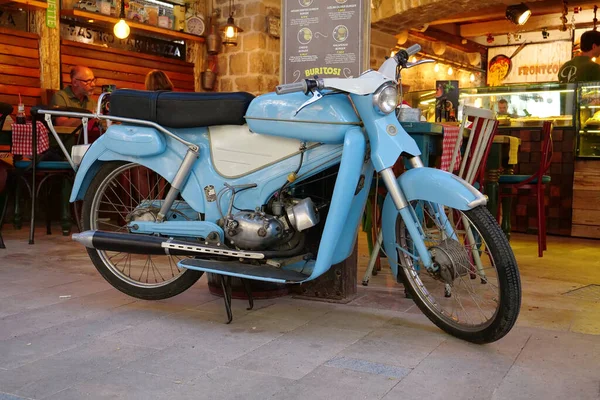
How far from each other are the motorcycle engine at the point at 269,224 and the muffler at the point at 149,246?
56 millimetres

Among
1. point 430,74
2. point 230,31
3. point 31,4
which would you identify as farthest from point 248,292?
point 430,74

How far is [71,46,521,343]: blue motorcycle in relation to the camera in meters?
2.66

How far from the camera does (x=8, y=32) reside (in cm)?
752

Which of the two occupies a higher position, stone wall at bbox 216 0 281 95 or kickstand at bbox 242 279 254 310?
stone wall at bbox 216 0 281 95

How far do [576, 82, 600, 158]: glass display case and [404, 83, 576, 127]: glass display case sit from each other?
0.07 metres

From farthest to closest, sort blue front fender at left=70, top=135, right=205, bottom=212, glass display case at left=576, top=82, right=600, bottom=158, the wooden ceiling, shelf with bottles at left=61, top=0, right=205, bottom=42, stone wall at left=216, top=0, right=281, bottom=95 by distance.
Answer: the wooden ceiling
stone wall at left=216, top=0, right=281, bottom=95
shelf with bottles at left=61, top=0, right=205, bottom=42
glass display case at left=576, top=82, right=600, bottom=158
blue front fender at left=70, top=135, right=205, bottom=212

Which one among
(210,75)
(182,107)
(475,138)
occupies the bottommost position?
(475,138)

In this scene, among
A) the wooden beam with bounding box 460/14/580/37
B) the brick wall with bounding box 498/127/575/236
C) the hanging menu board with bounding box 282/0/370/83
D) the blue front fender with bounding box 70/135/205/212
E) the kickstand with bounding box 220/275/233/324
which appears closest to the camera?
the kickstand with bounding box 220/275/233/324

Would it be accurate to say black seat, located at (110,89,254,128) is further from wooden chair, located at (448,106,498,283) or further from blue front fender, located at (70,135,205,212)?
wooden chair, located at (448,106,498,283)

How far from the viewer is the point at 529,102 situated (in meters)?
6.66

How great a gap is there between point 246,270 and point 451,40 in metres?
11.7

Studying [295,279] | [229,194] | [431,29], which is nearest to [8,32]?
[229,194]

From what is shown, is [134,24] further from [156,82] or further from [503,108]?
[503,108]

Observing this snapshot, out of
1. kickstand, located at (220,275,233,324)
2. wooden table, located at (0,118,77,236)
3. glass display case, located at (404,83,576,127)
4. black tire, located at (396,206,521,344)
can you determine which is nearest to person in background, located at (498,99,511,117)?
glass display case, located at (404,83,576,127)
